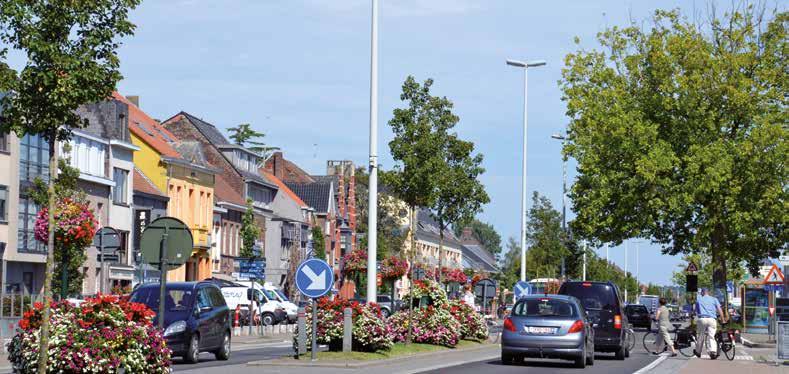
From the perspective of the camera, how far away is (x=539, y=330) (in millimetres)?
27406

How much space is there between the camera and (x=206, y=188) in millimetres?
84125

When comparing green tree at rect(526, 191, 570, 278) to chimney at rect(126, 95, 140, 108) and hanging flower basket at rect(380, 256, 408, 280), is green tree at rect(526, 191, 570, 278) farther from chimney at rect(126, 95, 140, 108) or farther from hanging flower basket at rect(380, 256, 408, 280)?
hanging flower basket at rect(380, 256, 408, 280)

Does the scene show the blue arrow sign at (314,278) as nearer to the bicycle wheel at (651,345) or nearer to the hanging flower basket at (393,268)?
the bicycle wheel at (651,345)

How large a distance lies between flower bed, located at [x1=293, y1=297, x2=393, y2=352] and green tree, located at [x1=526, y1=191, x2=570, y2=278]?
67161 millimetres

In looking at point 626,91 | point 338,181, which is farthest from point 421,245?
point 626,91

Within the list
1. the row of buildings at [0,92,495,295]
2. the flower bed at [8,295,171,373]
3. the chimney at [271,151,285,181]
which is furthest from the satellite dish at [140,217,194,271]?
the chimney at [271,151,285,181]

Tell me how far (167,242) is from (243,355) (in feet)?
47.0

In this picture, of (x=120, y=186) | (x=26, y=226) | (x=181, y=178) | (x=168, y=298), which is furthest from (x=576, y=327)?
(x=181, y=178)

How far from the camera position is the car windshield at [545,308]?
90.3 ft

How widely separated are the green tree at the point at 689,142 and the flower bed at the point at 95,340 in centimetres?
3704

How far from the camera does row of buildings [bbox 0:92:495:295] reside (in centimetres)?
5953

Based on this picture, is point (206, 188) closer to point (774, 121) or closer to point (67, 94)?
point (774, 121)

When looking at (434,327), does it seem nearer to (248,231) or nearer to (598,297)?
(598,297)

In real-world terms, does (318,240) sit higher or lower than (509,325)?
higher
